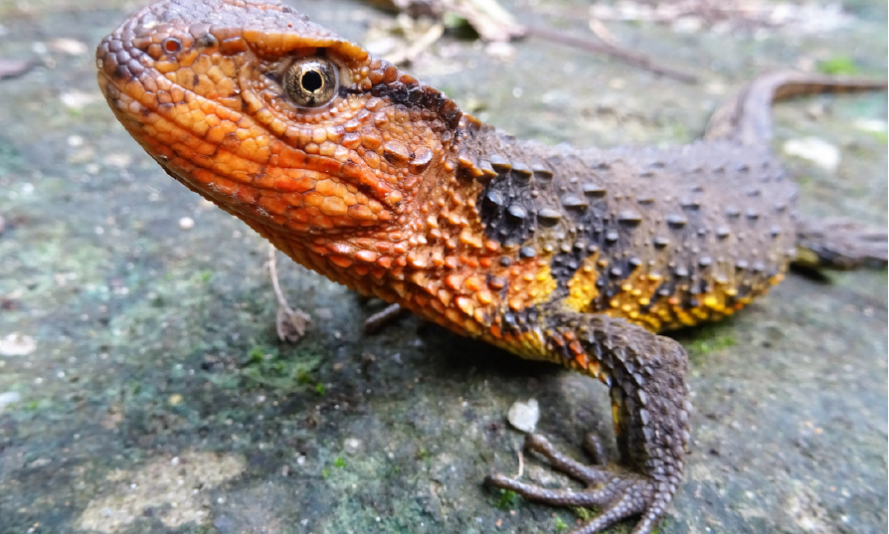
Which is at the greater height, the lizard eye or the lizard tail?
the lizard tail

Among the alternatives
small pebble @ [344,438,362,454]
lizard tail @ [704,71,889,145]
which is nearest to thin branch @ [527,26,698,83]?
lizard tail @ [704,71,889,145]

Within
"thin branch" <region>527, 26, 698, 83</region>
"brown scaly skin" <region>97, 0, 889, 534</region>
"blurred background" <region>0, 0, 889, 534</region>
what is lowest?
"blurred background" <region>0, 0, 889, 534</region>

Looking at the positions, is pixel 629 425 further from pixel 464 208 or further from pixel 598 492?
pixel 464 208

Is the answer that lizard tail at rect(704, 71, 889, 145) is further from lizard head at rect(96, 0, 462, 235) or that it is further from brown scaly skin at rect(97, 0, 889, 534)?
lizard head at rect(96, 0, 462, 235)

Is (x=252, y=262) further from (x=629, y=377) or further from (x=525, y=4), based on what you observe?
(x=525, y=4)

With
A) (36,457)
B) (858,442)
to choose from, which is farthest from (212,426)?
(858,442)

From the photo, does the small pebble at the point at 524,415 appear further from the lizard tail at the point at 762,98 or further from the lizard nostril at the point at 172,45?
the lizard tail at the point at 762,98

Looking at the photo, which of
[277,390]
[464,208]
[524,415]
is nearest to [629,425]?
[524,415]
